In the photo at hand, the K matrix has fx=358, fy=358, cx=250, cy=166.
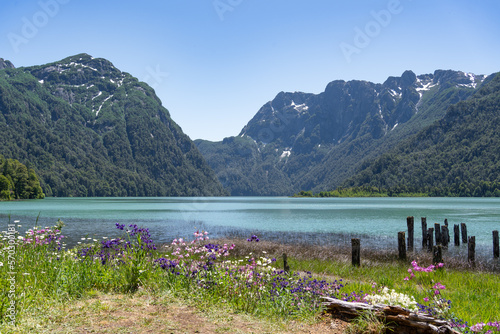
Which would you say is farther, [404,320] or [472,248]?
[472,248]

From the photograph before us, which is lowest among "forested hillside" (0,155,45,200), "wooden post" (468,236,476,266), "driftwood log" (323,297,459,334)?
"wooden post" (468,236,476,266)

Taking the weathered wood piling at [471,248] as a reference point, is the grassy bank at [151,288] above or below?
above

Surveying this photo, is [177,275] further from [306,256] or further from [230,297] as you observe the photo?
[306,256]

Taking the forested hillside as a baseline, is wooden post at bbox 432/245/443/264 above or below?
below

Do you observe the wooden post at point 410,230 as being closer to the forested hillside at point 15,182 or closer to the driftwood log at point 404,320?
the driftwood log at point 404,320

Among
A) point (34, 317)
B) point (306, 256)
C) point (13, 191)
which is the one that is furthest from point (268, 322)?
point (13, 191)

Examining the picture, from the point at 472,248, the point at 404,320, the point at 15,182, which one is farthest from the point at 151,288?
the point at 15,182

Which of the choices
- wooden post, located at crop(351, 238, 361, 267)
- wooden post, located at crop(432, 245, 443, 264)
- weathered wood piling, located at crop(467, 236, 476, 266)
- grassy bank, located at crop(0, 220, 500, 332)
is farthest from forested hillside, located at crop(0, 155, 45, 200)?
weathered wood piling, located at crop(467, 236, 476, 266)

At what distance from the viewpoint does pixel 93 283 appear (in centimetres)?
927

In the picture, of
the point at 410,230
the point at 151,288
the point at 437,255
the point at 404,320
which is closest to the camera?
the point at 404,320

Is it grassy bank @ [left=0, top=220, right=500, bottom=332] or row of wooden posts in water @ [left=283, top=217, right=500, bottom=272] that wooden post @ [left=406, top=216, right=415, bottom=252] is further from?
grassy bank @ [left=0, top=220, right=500, bottom=332]

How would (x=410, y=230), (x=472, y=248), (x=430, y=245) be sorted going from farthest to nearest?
(x=430, y=245) < (x=410, y=230) < (x=472, y=248)

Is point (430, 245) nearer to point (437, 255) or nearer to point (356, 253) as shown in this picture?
point (437, 255)

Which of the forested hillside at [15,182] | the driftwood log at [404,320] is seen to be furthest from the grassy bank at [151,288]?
the forested hillside at [15,182]
